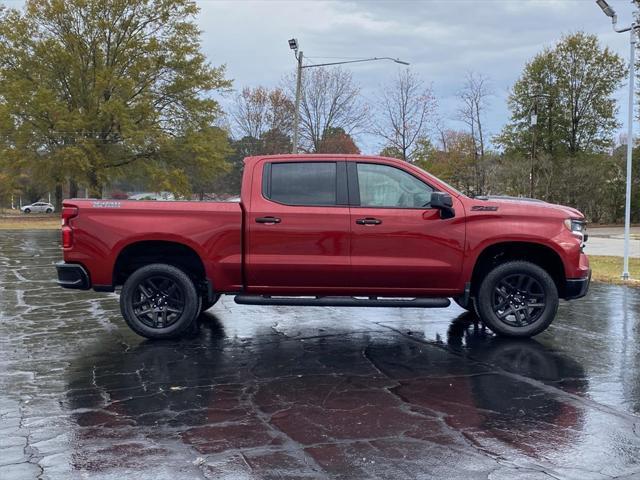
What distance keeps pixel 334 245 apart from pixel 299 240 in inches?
14.9

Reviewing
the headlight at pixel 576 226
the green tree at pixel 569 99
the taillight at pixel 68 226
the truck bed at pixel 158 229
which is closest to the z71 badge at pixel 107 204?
the truck bed at pixel 158 229

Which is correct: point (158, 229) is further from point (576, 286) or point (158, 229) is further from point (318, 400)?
point (576, 286)

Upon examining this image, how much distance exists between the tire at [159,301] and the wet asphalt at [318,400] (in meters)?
0.23

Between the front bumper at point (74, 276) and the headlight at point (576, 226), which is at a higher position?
the headlight at point (576, 226)

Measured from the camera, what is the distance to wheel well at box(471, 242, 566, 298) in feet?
22.2

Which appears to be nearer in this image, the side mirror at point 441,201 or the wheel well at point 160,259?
the side mirror at point 441,201

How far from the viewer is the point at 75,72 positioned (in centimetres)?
4003


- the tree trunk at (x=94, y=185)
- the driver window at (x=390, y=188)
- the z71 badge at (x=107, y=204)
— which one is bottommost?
the z71 badge at (x=107, y=204)

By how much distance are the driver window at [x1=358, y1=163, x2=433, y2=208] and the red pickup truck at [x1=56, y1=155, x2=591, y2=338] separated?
1 centimetres

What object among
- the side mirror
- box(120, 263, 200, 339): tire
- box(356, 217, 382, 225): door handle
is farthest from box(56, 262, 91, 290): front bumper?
the side mirror

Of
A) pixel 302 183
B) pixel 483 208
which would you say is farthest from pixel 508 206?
pixel 302 183

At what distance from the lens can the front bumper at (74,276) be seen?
261 inches

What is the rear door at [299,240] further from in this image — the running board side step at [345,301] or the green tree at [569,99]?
the green tree at [569,99]

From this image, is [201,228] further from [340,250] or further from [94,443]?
[94,443]
